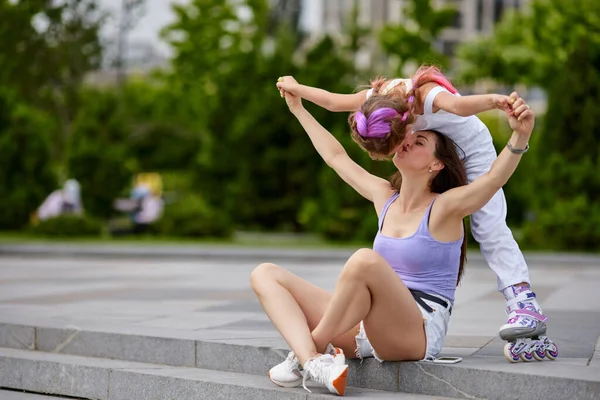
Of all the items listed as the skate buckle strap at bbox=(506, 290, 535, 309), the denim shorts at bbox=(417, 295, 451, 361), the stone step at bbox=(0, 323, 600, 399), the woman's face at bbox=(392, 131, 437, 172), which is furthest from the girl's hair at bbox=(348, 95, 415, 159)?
the stone step at bbox=(0, 323, 600, 399)

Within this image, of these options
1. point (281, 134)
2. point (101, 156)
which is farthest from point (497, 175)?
point (101, 156)

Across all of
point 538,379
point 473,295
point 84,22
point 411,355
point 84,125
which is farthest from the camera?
point 84,22

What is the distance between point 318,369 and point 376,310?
389 millimetres

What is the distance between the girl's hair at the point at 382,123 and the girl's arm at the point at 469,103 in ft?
0.52

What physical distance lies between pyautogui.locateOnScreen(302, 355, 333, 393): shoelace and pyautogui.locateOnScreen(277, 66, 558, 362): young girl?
3.15ft

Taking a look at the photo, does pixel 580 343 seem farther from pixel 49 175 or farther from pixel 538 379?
pixel 49 175

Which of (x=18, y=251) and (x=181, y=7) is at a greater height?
(x=181, y=7)

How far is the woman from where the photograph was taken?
4328mm

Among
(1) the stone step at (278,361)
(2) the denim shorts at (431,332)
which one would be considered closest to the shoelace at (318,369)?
(2) the denim shorts at (431,332)

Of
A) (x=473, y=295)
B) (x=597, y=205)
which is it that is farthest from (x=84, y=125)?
(x=473, y=295)

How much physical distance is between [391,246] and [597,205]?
43.4 ft

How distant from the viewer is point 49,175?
2484 centimetres

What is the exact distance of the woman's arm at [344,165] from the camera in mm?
5020

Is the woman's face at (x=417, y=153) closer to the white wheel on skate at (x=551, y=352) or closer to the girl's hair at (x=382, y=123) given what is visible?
the girl's hair at (x=382, y=123)
